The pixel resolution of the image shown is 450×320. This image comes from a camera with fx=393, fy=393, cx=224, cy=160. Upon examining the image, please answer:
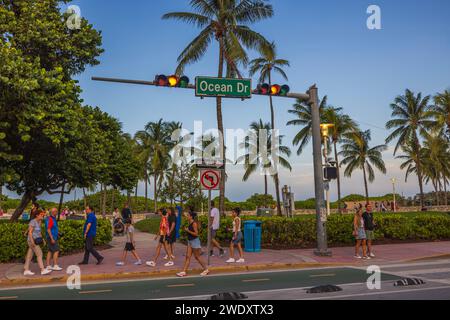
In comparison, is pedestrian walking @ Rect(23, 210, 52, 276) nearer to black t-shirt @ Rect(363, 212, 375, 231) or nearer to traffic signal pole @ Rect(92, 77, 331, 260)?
traffic signal pole @ Rect(92, 77, 331, 260)

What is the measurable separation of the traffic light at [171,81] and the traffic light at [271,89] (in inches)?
102

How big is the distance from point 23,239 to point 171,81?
7623 millimetres

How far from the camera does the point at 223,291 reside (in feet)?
27.9

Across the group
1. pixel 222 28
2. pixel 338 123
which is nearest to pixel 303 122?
pixel 338 123

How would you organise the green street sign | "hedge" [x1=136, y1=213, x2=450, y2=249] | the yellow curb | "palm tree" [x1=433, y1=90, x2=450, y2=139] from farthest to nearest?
"palm tree" [x1=433, y1=90, x2=450, y2=139]
"hedge" [x1=136, y1=213, x2=450, y2=249]
the green street sign
the yellow curb

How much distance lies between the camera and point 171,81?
12641 millimetres

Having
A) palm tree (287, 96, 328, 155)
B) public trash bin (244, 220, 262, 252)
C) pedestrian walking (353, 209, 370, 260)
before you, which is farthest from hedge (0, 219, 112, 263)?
palm tree (287, 96, 328, 155)

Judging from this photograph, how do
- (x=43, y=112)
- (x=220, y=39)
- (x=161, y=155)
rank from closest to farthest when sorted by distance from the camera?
(x=43, y=112), (x=220, y=39), (x=161, y=155)

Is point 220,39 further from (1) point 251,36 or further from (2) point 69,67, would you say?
(2) point 69,67

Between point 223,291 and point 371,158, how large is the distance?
178ft

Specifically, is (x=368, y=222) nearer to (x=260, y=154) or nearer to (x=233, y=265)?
(x=233, y=265)

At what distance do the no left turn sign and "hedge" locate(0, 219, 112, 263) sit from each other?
678 centimetres

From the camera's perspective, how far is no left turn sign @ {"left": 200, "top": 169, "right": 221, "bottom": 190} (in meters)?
11.7
